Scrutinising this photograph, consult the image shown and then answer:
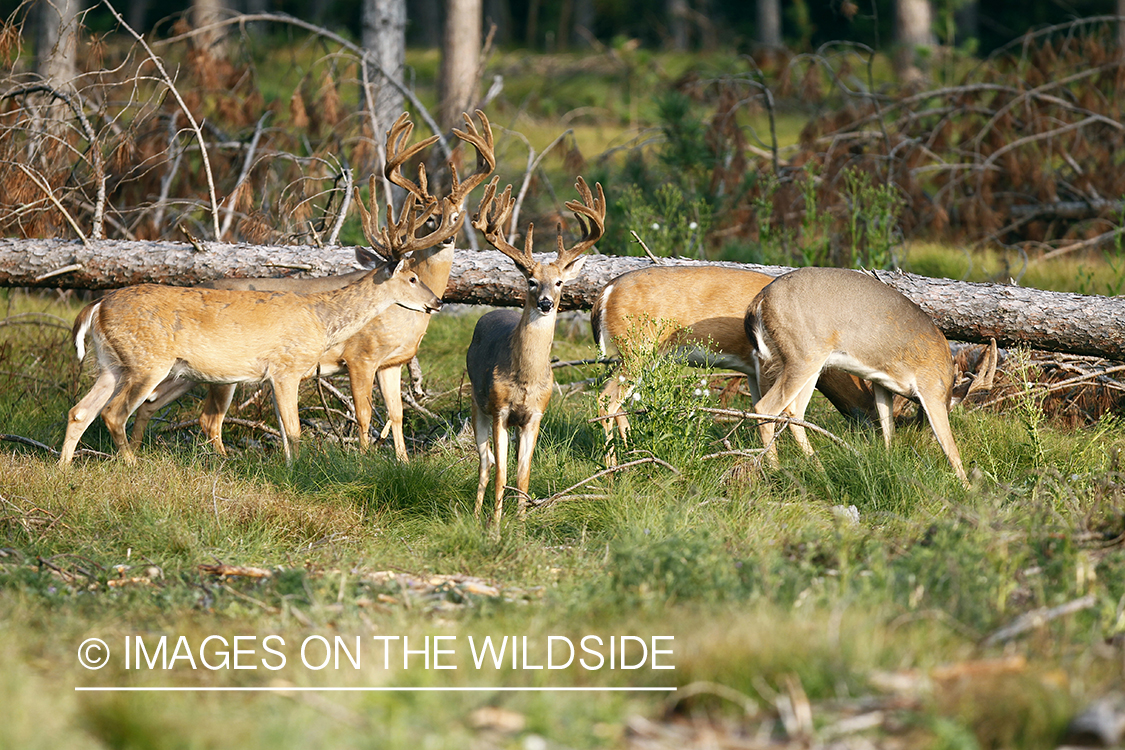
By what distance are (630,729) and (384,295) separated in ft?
15.3

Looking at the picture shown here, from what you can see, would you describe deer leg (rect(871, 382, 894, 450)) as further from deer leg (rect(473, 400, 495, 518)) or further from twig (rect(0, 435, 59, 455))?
twig (rect(0, 435, 59, 455))

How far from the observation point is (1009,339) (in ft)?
23.5

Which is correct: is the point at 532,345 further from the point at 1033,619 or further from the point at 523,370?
the point at 1033,619

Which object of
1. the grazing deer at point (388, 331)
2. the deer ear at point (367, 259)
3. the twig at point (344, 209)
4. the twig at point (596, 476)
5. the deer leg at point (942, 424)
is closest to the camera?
the twig at point (596, 476)

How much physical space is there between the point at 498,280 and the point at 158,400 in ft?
7.74

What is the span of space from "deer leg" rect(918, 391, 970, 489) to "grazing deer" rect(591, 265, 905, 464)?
0.62 metres

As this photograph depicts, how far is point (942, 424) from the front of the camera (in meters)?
6.40

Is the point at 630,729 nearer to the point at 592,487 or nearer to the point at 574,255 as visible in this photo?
the point at 592,487

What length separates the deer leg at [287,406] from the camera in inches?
271

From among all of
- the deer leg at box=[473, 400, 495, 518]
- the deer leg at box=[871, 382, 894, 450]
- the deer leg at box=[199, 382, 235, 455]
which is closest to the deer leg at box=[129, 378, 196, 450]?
the deer leg at box=[199, 382, 235, 455]

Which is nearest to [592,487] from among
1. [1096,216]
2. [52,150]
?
[52,150]

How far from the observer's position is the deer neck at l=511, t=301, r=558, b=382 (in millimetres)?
5691

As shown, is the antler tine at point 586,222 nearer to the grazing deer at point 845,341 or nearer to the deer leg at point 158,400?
the grazing deer at point 845,341

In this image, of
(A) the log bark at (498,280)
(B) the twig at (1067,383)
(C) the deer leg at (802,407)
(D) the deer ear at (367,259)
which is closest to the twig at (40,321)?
(A) the log bark at (498,280)
